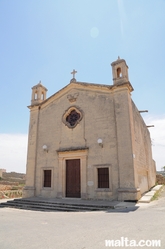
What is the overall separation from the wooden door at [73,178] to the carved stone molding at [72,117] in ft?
8.24

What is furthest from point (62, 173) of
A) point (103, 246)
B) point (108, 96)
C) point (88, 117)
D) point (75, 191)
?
point (103, 246)

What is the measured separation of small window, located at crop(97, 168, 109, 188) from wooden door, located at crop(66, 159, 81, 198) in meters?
1.48

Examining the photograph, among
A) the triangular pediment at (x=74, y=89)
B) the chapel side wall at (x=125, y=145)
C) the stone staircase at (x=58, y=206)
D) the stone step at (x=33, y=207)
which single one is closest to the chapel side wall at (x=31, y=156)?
the triangular pediment at (x=74, y=89)

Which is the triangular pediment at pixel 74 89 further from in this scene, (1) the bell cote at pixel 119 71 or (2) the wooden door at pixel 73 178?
(2) the wooden door at pixel 73 178

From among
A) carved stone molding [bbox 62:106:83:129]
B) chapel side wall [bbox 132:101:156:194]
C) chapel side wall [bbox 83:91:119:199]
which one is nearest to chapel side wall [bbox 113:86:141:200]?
chapel side wall [bbox 83:91:119:199]

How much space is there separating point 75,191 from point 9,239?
7483 mm

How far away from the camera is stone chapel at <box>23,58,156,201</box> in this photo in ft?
34.2

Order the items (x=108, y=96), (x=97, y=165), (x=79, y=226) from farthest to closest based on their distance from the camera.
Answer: (x=108, y=96)
(x=97, y=165)
(x=79, y=226)

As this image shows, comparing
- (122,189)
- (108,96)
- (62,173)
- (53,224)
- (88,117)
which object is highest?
(108,96)

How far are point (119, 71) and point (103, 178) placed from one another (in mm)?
7251

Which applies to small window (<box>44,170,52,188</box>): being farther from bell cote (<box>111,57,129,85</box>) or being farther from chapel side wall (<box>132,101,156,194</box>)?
bell cote (<box>111,57,129,85</box>)

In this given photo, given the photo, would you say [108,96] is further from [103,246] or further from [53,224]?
[103,246]

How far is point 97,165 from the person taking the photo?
11062 millimetres

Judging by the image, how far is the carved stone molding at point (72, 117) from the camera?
12.7m
